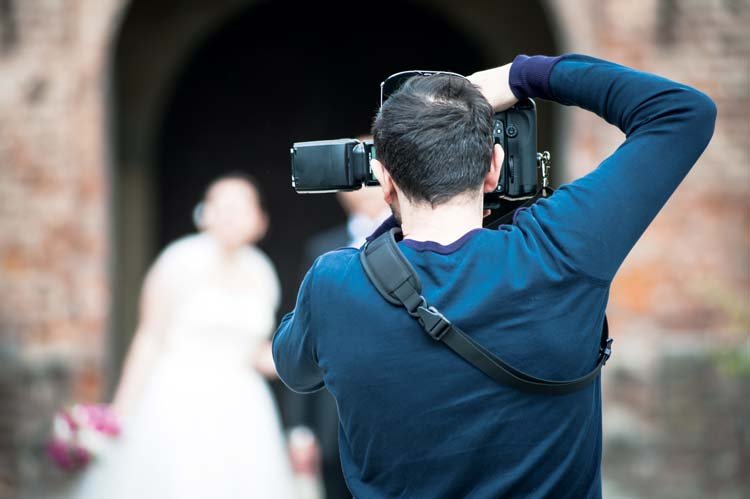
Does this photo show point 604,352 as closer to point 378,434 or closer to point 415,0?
point 378,434

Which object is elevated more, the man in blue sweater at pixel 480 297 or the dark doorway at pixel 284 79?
the dark doorway at pixel 284 79

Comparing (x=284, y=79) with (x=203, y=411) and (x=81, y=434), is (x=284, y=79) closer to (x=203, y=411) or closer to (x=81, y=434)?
(x=203, y=411)

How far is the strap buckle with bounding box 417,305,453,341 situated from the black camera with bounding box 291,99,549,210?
354 millimetres

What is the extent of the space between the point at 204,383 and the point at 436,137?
3646mm

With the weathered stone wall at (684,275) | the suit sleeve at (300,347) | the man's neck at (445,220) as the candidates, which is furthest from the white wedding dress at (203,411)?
the man's neck at (445,220)

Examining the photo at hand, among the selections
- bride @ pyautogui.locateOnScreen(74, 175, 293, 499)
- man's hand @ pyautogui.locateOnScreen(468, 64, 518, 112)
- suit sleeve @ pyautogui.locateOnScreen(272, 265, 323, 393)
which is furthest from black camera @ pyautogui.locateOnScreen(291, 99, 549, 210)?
bride @ pyautogui.locateOnScreen(74, 175, 293, 499)

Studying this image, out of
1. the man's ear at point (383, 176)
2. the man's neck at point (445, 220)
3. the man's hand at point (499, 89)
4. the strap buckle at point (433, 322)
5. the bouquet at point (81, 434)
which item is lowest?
the bouquet at point (81, 434)

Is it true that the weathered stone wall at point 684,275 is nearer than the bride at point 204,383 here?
No

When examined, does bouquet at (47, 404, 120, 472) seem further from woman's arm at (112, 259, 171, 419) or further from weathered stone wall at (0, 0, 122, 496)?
weathered stone wall at (0, 0, 122, 496)

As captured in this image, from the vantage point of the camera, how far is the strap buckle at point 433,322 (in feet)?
5.57

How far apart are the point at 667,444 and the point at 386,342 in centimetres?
506

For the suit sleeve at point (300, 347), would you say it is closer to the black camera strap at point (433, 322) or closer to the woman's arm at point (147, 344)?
the black camera strap at point (433, 322)

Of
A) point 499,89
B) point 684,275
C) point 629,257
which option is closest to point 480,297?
point 499,89

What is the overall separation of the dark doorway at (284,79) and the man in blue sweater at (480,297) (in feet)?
22.8
